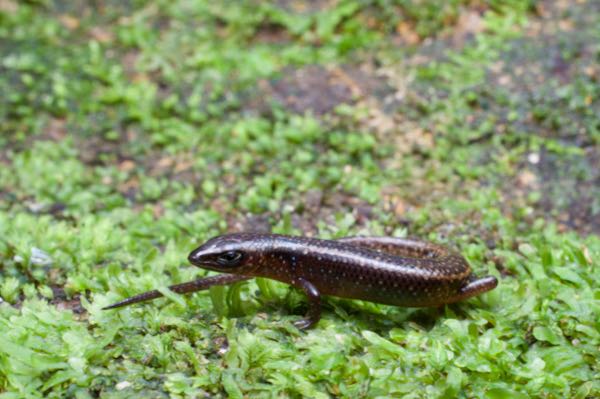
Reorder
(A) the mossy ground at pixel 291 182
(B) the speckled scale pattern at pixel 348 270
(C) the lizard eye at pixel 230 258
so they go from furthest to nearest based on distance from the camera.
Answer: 1. (B) the speckled scale pattern at pixel 348 270
2. (C) the lizard eye at pixel 230 258
3. (A) the mossy ground at pixel 291 182

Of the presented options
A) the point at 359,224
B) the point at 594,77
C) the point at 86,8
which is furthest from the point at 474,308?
the point at 86,8

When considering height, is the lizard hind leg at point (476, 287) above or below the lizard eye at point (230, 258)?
below

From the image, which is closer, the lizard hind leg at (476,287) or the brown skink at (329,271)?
the brown skink at (329,271)

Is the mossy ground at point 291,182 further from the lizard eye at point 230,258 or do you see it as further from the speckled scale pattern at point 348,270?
the lizard eye at point 230,258

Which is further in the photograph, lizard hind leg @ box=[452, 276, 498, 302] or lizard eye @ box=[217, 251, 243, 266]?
lizard hind leg @ box=[452, 276, 498, 302]

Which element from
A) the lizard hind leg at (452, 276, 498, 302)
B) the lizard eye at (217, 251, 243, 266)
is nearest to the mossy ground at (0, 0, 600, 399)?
the lizard hind leg at (452, 276, 498, 302)

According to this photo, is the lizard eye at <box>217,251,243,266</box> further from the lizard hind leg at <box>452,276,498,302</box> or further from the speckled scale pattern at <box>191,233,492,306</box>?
the lizard hind leg at <box>452,276,498,302</box>

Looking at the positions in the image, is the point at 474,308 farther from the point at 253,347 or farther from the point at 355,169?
the point at 355,169

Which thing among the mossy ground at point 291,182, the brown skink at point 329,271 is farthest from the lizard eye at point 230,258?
the mossy ground at point 291,182
